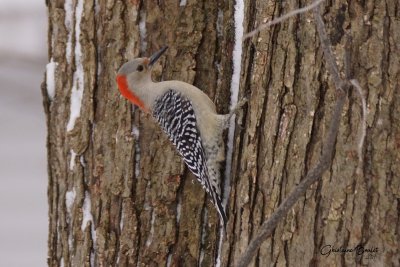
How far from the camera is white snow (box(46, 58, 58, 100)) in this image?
13.3ft

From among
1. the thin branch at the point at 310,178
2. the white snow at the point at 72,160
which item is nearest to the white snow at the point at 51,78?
the white snow at the point at 72,160

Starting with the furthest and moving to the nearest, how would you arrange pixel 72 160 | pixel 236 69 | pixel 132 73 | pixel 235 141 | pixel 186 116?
pixel 186 116
pixel 72 160
pixel 132 73
pixel 236 69
pixel 235 141

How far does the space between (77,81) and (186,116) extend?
68cm

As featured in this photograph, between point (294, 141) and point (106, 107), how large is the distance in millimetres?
1338

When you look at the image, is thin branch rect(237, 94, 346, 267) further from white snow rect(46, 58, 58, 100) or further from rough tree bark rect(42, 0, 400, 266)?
white snow rect(46, 58, 58, 100)

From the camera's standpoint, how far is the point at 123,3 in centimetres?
380

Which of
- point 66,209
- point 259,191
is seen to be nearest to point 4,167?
point 66,209

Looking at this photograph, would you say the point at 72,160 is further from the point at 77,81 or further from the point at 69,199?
the point at 77,81

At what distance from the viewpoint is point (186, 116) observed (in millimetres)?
4238

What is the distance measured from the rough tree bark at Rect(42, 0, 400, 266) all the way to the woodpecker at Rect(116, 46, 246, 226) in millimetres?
64

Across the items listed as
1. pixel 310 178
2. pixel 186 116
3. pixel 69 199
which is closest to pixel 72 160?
pixel 69 199

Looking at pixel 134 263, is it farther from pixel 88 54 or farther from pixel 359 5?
pixel 359 5

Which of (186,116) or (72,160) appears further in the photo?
(186,116)

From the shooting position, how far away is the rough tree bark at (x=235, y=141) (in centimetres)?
275
